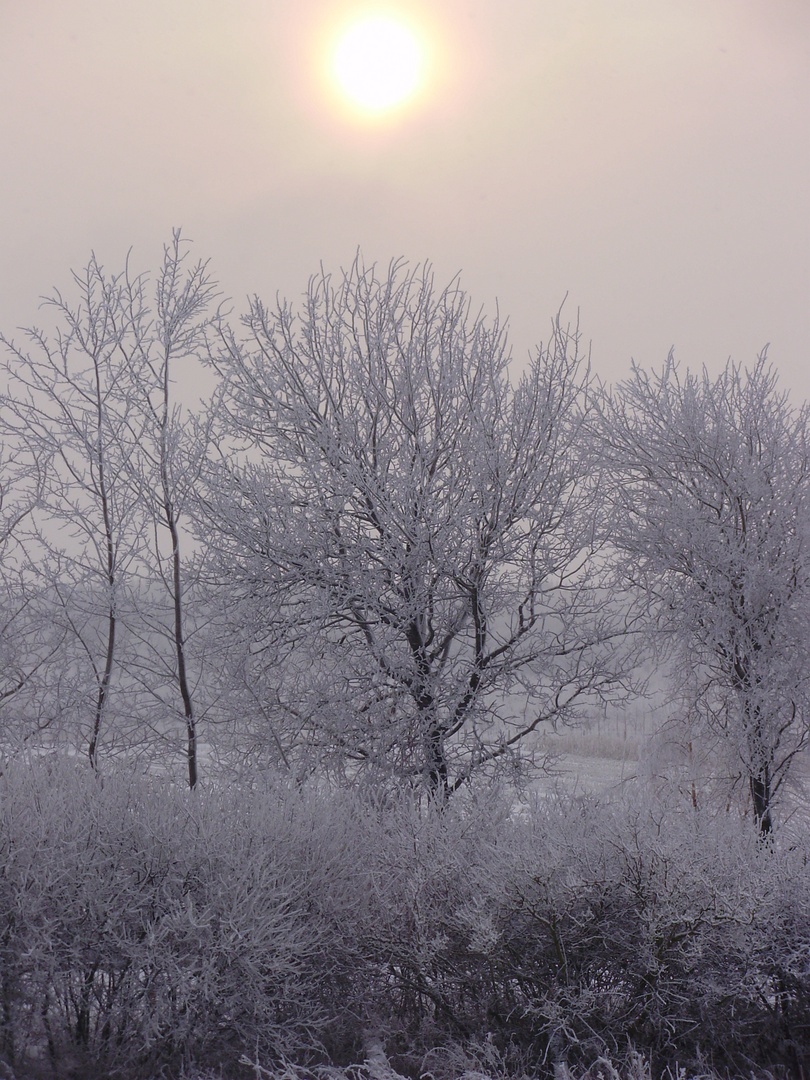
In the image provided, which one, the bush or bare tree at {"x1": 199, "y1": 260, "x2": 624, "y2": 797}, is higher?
bare tree at {"x1": 199, "y1": 260, "x2": 624, "y2": 797}

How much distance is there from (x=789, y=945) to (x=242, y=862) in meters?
3.25

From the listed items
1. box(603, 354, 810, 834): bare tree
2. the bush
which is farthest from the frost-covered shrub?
box(603, 354, 810, 834): bare tree

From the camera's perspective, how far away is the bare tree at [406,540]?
872cm

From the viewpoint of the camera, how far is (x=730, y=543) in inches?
473

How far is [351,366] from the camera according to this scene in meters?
9.75

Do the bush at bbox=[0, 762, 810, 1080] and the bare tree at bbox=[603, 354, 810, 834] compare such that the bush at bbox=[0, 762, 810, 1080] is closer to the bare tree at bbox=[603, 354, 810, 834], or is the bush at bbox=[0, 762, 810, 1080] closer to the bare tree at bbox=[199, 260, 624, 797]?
the bare tree at bbox=[199, 260, 624, 797]

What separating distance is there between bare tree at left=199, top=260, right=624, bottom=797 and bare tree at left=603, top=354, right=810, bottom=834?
271cm

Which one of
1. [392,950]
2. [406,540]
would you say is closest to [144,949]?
[392,950]

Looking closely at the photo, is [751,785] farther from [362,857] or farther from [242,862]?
[242,862]

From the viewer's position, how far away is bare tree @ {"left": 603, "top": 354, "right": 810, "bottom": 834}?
11.8 m

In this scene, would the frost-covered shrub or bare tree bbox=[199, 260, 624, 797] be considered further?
bare tree bbox=[199, 260, 624, 797]

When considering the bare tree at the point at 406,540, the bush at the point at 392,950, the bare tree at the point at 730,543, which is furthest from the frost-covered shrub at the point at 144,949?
the bare tree at the point at 730,543

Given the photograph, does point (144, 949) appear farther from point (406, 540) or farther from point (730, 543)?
point (730, 543)

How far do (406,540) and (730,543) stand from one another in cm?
585
